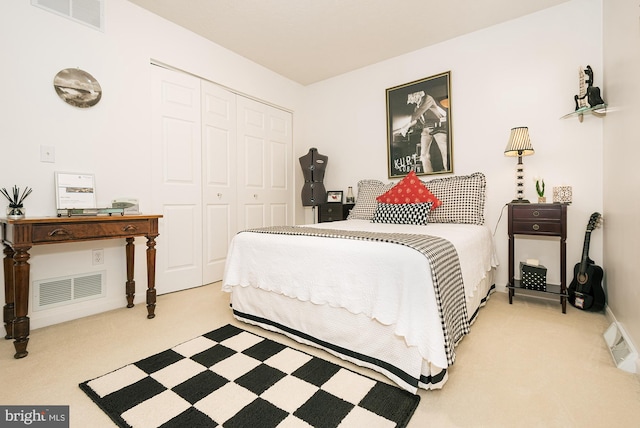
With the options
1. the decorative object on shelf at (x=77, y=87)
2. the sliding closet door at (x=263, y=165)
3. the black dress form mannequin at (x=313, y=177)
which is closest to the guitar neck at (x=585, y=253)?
the black dress form mannequin at (x=313, y=177)

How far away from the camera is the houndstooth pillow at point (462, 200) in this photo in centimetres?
276

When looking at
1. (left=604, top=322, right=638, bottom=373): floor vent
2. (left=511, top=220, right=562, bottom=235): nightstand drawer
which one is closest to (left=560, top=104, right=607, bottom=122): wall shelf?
(left=511, top=220, right=562, bottom=235): nightstand drawer

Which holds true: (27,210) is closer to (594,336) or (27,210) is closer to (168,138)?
(168,138)

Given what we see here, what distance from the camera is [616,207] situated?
2070 mm

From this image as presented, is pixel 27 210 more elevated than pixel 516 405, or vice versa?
pixel 27 210

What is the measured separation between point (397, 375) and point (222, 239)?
8.58 feet

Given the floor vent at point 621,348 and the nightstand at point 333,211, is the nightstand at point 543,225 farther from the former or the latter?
the nightstand at point 333,211

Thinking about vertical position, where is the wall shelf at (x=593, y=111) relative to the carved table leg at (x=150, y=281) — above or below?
above

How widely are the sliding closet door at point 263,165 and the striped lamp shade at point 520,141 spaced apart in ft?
9.07

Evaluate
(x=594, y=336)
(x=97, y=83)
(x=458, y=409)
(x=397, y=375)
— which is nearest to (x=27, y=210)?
(x=97, y=83)

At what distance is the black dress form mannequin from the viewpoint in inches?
161

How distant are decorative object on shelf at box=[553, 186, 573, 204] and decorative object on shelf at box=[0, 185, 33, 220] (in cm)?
410

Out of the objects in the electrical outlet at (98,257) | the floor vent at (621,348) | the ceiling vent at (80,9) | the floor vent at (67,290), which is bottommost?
the floor vent at (621,348)

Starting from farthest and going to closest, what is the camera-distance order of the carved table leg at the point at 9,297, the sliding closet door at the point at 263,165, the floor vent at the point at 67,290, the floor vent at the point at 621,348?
the sliding closet door at the point at 263,165, the floor vent at the point at 67,290, the carved table leg at the point at 9,297, the floor vent at the point at 621,348
